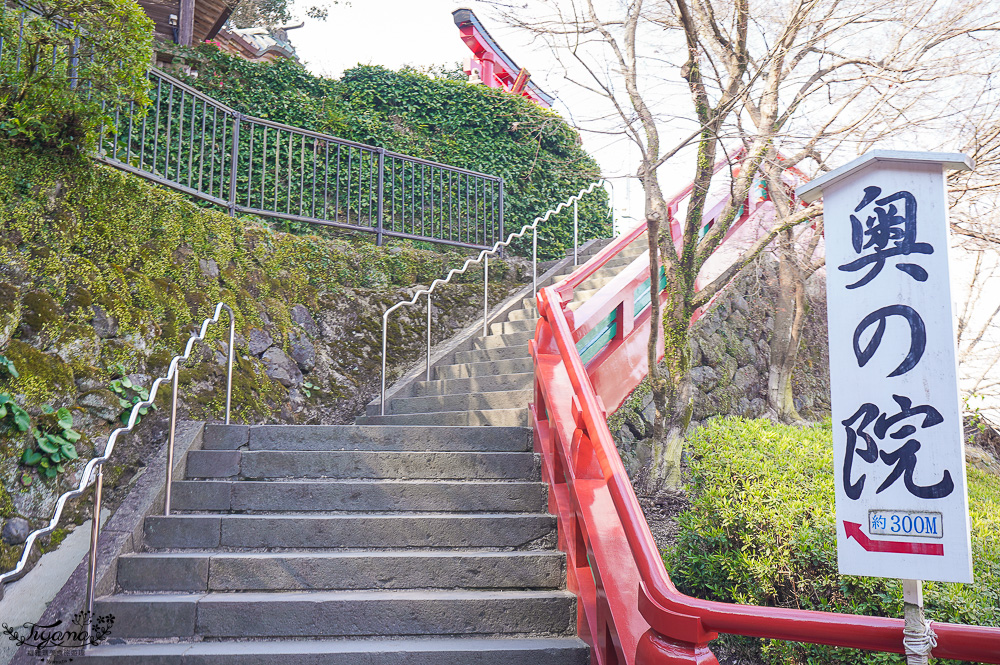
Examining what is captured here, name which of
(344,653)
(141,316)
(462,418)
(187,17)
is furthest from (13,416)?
(187,17)

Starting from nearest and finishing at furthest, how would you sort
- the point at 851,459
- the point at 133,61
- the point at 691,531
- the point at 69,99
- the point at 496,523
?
the point at 851,459, the point at 496,523, the point at 691,531, the point at 69,99, the point at 133,61

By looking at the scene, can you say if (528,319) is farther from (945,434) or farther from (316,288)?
(945,434)

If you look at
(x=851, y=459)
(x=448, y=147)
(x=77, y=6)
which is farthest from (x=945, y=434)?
(x=448, y=147)

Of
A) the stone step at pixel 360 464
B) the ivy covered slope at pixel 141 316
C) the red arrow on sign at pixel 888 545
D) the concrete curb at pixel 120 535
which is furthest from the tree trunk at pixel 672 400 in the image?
the red arrow on sign at pixel 888 545

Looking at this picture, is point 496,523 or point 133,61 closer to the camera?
point 496,523

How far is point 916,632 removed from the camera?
179 centimetres

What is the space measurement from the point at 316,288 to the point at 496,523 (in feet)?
13.7

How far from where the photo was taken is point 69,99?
14.5 ft

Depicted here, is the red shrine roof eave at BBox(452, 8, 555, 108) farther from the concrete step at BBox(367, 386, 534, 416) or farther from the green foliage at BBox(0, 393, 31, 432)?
the green foliage at BBox(0, 393, 31, 432)

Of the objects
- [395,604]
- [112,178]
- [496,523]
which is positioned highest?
[112,178]

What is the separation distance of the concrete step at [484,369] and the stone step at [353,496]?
1.95 metres

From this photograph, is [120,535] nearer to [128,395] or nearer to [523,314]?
[128,395]

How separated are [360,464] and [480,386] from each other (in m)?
1.90

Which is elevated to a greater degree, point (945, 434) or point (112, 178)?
point (112, 178)
